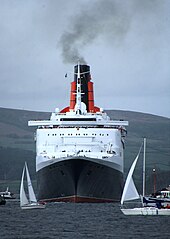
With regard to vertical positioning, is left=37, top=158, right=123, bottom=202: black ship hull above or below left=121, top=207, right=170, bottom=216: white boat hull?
above

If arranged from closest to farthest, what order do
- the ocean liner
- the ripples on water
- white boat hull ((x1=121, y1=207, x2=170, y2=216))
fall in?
the ripples on water
white boat hull ((x1=121, y1=207, x2=170, y2=216))
the ocean liner

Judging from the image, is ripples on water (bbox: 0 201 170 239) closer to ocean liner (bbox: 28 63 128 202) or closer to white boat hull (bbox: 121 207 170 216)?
white boat hull (bbox: 121 207 170 216)

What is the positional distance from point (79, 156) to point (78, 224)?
2799cm

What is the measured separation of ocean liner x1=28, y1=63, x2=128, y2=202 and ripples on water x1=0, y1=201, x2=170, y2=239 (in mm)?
7819

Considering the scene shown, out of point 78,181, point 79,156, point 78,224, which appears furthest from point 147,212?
point 79,156

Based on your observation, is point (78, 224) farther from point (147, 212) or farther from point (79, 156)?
point (79, 156)

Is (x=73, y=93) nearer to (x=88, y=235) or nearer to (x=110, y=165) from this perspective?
(x=110, y=165)

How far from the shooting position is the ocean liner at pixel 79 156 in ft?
341

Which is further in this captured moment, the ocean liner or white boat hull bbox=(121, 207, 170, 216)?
the ocean liner

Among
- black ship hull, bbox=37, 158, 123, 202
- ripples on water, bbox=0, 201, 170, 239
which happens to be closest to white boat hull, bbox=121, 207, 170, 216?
ripples on water, bbox=0, 201, 170, 239

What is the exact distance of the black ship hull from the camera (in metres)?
104

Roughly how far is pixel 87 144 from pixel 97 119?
17.9 ft

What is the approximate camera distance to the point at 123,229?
235 feet

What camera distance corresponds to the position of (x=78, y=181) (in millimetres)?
103500
